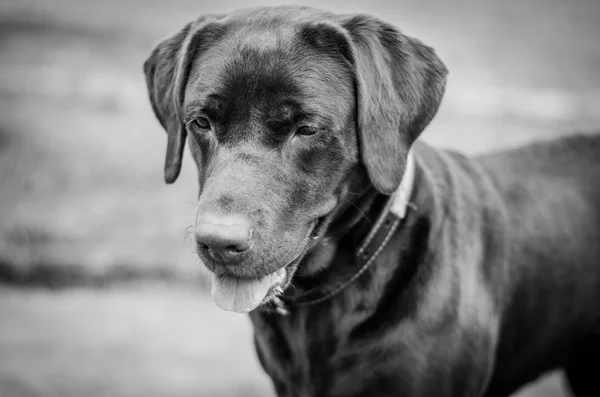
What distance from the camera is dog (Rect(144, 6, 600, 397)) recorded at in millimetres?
2414

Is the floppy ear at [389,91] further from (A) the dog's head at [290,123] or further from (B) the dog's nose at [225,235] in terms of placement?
(B) the dog's nose at [225,235]

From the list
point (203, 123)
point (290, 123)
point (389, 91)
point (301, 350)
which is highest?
point (389, 91)

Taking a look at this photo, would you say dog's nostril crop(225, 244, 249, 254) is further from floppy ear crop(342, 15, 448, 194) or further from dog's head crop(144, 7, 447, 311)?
floppy ear crop(342, 15, 448, 194)

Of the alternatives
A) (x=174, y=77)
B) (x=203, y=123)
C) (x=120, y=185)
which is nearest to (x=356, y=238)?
(x=203, y=123)

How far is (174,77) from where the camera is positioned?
2.84 m

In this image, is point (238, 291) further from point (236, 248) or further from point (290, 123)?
point (290, 123)

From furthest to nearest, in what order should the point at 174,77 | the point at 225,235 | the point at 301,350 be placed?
the point at 174,77 < the point at 301,350 < the point at 225,235

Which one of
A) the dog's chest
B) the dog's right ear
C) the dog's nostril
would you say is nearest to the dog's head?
the dog's nostril

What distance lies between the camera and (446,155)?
9.80 ft

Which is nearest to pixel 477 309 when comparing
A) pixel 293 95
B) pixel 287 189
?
pixel 287 189

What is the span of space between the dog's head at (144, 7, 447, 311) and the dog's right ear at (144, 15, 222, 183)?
12cm

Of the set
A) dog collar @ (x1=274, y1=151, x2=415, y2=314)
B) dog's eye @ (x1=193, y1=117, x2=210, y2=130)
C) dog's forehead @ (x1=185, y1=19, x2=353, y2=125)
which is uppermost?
dog's forehead @ (x1=185, y1=19, x2=353, y2=125)

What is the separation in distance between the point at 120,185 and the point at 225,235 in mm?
4366

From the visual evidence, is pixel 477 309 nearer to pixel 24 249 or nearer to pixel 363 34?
pixel 363 34
